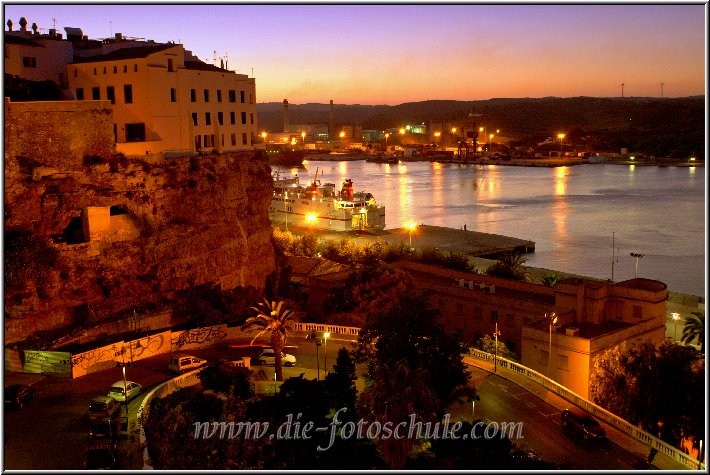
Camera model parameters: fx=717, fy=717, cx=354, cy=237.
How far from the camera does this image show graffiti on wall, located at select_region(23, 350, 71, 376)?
11.1 metres

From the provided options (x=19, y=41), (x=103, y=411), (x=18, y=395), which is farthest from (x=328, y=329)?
(x=19, y=41)

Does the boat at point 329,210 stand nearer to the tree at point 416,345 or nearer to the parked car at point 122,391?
the tree at point 416,345

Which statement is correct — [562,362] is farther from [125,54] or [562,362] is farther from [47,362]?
[125,54]

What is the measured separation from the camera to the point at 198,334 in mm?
12531

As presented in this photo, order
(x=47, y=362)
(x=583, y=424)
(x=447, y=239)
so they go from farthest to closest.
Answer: (x=447, y=239) < (x=47, y=362) < (x=583, y=424)

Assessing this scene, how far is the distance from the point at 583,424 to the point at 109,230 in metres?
10.4

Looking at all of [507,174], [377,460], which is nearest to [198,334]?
[377,460]

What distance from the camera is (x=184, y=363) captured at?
1094 centimetres

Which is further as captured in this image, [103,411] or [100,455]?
[103,411]

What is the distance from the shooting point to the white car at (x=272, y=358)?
11094 millimetres

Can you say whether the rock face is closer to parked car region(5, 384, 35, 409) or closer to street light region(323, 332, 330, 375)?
parked car region(5, 384, 35, 409)

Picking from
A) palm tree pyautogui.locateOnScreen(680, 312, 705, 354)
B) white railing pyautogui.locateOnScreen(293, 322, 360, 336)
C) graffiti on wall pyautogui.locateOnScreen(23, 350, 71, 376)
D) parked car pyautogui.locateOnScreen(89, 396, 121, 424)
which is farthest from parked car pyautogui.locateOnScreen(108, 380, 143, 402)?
palm tree pyautogui.locateOnScreen(680, 312, 705, 354)

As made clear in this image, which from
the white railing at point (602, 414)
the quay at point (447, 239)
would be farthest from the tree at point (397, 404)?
the quay at point (447, 239)

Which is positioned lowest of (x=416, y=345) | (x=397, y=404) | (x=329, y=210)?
(x=329, y=210)
